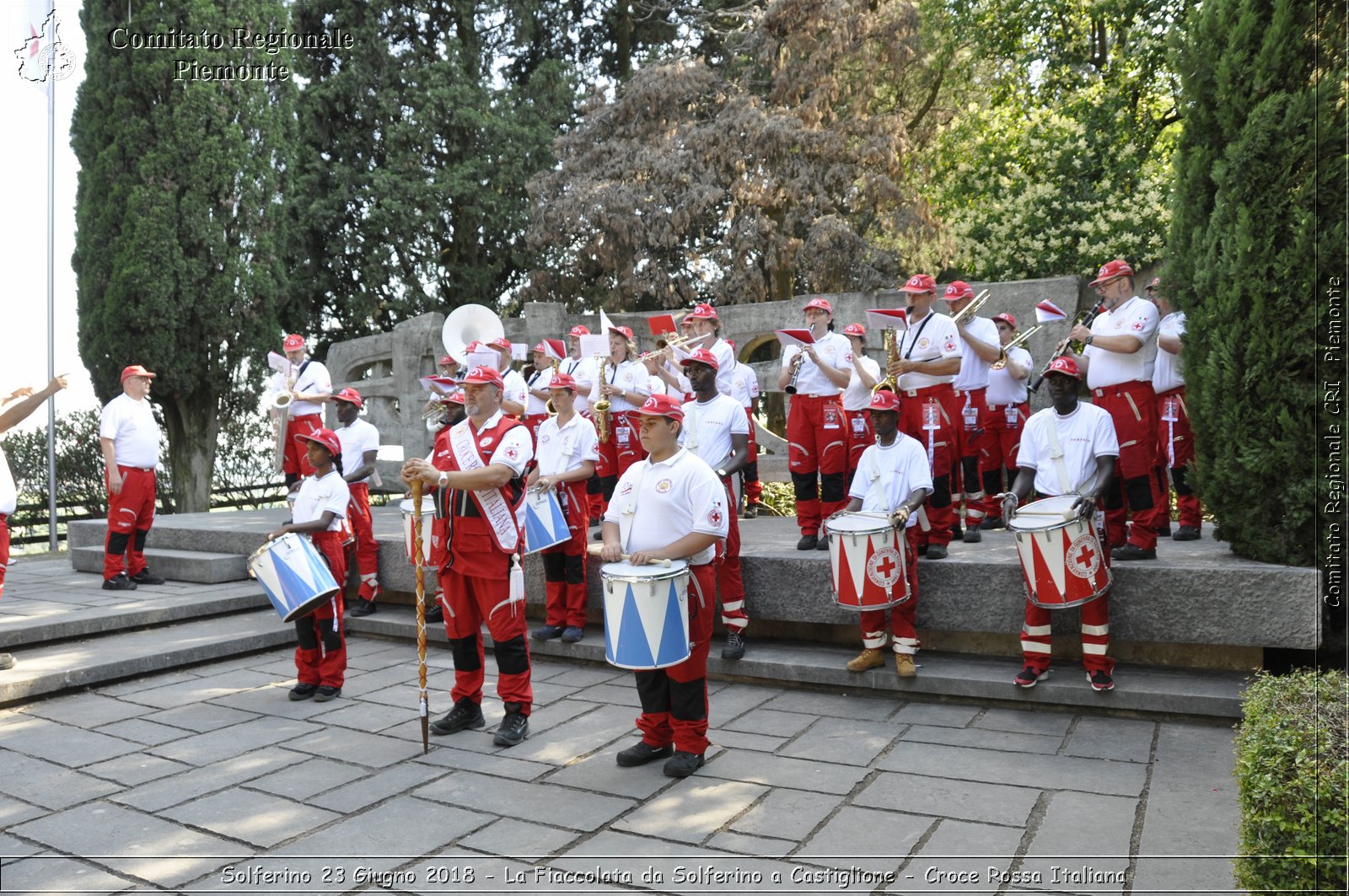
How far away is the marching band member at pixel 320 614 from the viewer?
6379 millimetres

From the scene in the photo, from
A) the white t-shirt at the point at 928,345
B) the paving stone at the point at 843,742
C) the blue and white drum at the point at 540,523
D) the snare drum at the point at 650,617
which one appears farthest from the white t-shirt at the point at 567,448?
the paving stone at the point at 843,742

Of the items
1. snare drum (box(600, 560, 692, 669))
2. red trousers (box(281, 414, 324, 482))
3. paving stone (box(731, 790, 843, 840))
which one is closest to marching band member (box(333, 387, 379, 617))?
red trousers (box(281, 414, 324, 482))

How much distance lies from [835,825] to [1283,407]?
3.19m

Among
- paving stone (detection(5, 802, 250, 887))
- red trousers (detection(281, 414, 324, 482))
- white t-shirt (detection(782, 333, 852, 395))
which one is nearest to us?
paving stone (detection(5, 802, 250, 887))

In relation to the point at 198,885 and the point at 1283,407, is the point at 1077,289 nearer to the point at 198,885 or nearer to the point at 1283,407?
the point at 1283,407

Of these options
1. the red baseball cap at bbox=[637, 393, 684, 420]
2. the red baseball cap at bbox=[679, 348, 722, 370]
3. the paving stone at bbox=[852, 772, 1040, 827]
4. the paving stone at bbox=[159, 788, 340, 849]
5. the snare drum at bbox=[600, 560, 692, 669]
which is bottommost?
the paving stone at bbox=[159, 788, 340, 849]

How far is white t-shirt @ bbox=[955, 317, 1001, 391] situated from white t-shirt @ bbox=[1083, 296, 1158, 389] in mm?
1204

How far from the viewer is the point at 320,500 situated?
6.46 meters

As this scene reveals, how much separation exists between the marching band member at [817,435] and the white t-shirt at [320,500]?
326 cm

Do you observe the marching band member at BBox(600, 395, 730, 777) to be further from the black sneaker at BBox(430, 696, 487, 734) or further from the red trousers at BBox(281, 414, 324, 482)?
the red trousers at BBox(281, 414, 324, 482)

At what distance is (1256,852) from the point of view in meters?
2.73

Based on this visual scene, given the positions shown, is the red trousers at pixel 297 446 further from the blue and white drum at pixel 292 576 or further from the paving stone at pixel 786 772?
the paving stone at pixel 786 772

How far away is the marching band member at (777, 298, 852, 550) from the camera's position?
7363 mm

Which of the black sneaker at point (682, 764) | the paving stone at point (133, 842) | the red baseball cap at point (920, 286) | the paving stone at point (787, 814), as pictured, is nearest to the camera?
the paving stone at point (133, 842)
